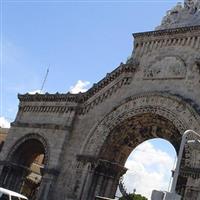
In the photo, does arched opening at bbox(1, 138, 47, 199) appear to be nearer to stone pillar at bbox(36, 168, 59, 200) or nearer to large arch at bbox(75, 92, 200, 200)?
stone pillar at bbox(36, 168, 59, 200)

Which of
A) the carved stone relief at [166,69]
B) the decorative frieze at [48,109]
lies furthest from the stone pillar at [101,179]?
the carved stone relief at [166,69]

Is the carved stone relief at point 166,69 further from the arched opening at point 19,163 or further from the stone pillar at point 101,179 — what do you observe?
the arched opening at point 19,163

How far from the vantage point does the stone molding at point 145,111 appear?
24.9 m

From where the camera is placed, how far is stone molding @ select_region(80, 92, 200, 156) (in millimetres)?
24859

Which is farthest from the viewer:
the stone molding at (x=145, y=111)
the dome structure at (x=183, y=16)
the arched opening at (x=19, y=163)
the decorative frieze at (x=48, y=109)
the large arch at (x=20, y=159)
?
the arched opening at (x=19, y=163)

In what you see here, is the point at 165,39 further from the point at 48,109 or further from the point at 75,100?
the point at 48,109

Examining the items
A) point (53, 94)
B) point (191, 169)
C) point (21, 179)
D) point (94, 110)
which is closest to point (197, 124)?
point (191, 169)

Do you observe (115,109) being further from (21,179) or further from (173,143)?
(21,179)

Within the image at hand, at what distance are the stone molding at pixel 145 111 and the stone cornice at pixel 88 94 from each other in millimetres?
2212

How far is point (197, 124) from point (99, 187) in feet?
26.4

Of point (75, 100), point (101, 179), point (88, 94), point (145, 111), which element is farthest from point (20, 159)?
point (145, 111)

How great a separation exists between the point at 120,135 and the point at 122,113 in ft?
5.03

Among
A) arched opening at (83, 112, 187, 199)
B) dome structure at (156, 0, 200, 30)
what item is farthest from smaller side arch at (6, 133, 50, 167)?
dome structure at (156, 0, 200, 30)

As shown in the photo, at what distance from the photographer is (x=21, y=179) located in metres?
35.1
